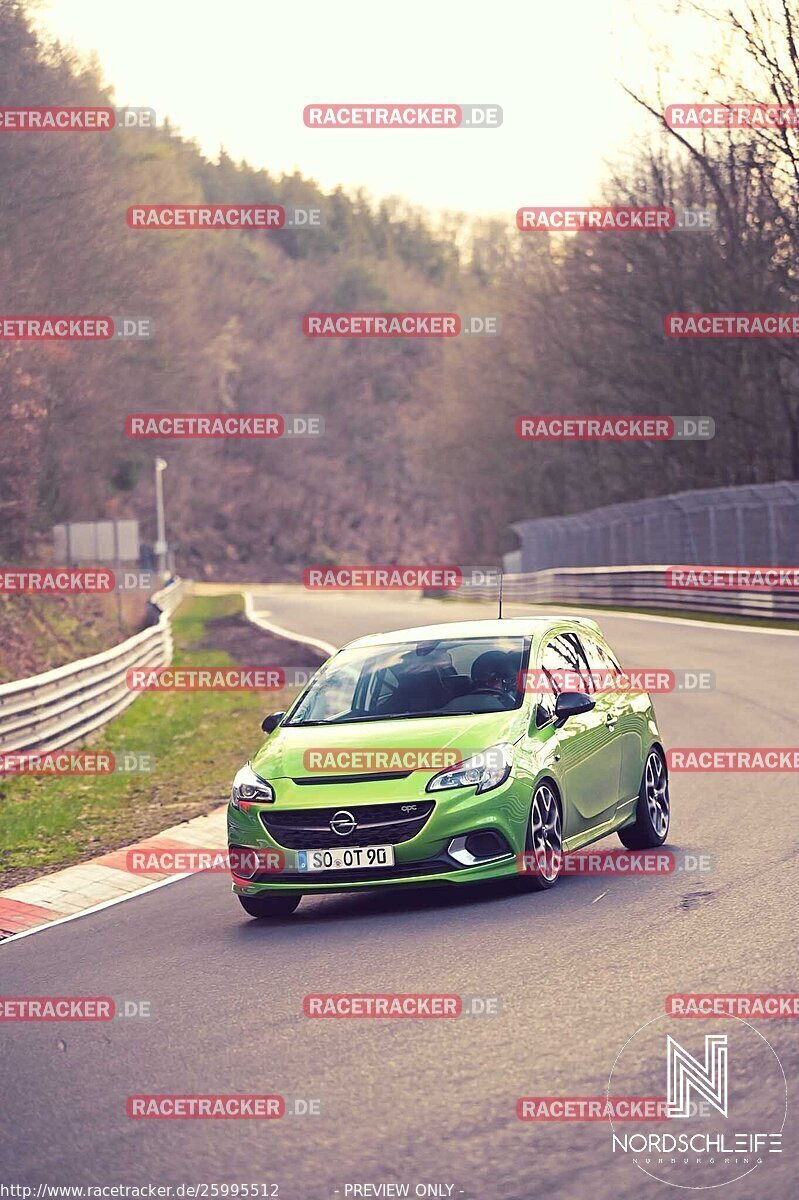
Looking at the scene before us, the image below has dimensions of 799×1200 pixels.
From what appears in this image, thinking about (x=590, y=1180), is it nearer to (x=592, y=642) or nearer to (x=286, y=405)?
(x=592, y=642)

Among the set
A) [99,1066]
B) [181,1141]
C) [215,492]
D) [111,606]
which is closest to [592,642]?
[99,1066]

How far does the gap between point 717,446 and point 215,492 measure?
6902 cm

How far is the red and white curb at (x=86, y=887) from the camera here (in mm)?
10727

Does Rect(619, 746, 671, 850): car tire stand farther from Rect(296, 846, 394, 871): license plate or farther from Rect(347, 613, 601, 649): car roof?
Rect(296, 846, 394, 871): license plate

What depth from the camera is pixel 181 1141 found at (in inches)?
219

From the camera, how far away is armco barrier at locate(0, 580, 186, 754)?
57.0ft

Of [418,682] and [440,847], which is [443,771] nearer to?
[440,847]

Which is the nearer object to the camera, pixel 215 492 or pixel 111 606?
pixel 111 606

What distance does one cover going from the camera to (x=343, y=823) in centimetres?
936

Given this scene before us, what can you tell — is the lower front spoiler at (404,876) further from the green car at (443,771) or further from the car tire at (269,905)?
the car tire at (269,905)

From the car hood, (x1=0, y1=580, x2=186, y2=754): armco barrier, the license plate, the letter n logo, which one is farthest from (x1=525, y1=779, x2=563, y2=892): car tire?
(x1=0, y1=580, x2=186, y2=754): armco barrier

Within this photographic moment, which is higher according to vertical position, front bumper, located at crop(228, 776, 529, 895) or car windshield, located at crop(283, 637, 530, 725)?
car windshield, located at crop(283, 637, 530, 725)

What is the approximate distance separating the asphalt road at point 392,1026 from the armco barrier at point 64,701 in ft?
20.9

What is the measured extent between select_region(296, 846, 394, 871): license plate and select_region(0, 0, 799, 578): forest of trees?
24.0 metres
